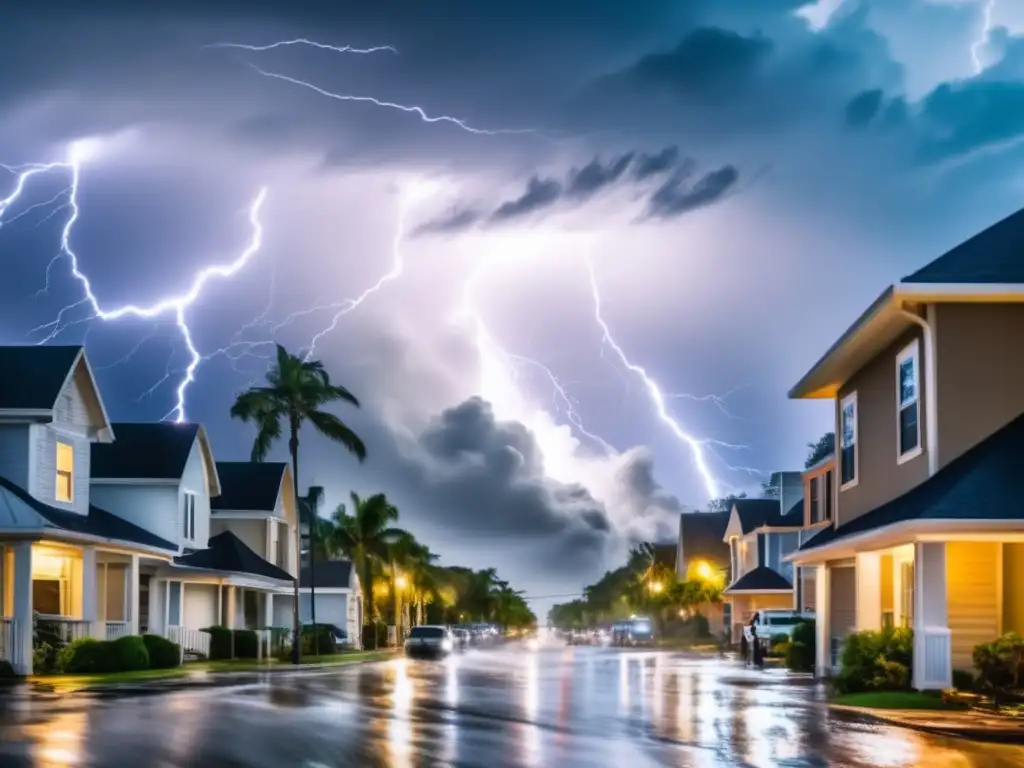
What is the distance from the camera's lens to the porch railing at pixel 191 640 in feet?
165

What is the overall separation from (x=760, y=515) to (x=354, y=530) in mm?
25137

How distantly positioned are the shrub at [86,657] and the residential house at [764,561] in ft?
143

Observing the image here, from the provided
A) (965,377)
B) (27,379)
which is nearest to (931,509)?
(965,377)

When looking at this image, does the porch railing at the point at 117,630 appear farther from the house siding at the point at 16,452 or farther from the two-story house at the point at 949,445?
the two-story house at the point at 949,445

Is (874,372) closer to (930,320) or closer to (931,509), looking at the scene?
(930,320)

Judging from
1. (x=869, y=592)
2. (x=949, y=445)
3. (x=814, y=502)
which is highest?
(x=949, y=445)

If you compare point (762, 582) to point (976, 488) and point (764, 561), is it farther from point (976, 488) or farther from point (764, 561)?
point (976, 488)

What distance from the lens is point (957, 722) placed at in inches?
853

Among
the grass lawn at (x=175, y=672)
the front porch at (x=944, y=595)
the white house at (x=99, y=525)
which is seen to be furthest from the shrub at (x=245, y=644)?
the front porch at (x=944, y=595)

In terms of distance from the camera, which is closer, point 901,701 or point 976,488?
point 976,488

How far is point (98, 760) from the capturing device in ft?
51.2

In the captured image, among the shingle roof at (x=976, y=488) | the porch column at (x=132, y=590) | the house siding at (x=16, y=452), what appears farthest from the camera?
the porch column at (x=132, y=590)

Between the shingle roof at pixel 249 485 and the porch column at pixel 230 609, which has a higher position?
the shingle roof at pixel 249 485

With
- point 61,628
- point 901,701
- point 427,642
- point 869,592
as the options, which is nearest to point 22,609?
point 61,628
